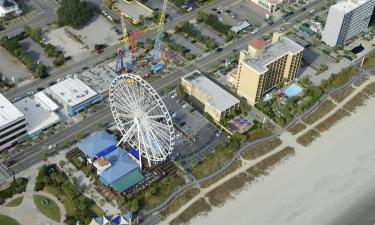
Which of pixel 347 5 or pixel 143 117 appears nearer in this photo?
pixel 143 117

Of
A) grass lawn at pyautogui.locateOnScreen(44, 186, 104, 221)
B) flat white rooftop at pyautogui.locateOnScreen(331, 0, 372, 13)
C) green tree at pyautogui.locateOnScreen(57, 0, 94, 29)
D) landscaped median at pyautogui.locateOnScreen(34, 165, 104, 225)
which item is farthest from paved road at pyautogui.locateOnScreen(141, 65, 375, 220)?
green tree at pyautogui.locateOnScreen(57, 0, 94, 29)

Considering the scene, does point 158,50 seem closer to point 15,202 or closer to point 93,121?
point 93,121

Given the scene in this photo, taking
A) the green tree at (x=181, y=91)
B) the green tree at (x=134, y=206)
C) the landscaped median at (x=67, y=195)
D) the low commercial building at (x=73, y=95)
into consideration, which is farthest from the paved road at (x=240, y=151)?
the low commercial building at (x=73, y=95)

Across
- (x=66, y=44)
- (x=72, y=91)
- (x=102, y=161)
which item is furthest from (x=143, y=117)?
(x=66, y=44)

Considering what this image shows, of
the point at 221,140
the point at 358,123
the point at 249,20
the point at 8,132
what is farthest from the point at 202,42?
the point at 8,132

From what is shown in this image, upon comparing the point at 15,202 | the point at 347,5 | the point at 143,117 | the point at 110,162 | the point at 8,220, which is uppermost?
the point at 347,5

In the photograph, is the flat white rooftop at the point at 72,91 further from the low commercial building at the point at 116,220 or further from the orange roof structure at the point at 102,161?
the low commercial building at the point at 116,220
